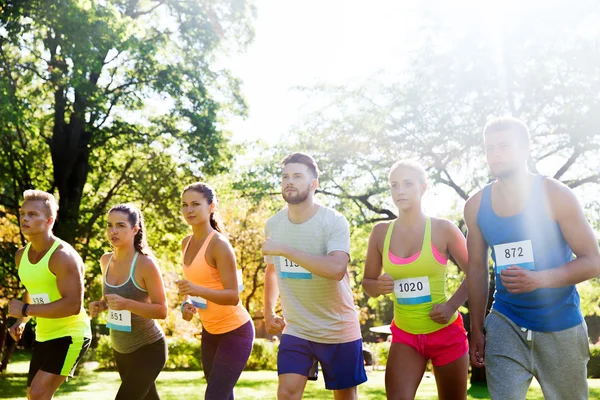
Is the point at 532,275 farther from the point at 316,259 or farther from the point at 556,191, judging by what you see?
the point at 316,259

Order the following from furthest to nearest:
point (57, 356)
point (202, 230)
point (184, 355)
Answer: point (184, 355), point (202, 230), point (57, 356)

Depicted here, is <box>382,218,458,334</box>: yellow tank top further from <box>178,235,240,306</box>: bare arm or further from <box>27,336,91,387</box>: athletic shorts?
<box>27,336,91,387</box>: athletic shorts

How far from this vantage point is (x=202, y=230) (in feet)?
18.7

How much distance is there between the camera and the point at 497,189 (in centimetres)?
432

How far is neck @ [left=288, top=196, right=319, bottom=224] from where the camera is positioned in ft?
17.0

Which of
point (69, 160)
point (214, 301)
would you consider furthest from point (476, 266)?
point (69, 160)

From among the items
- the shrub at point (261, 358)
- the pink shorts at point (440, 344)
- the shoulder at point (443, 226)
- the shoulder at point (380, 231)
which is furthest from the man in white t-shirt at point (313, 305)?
the shrub at point (261, 358)

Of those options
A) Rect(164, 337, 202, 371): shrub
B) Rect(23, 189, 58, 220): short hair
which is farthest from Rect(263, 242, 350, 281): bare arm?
Rect(164, 337, 202, 371): shrub

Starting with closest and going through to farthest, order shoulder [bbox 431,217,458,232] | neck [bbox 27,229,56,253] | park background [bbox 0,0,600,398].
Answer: shoulder [bbox 431,217,458,232]
neck [bbox 27,229,56,253]
park background [bbox 0,0,600,398]

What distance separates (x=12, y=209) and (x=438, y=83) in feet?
40.0

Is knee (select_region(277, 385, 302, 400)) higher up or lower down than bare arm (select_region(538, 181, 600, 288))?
lower down

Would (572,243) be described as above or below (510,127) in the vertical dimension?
below

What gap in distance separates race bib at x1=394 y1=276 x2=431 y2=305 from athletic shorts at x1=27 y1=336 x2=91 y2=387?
2.45m

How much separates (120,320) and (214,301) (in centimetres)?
74
